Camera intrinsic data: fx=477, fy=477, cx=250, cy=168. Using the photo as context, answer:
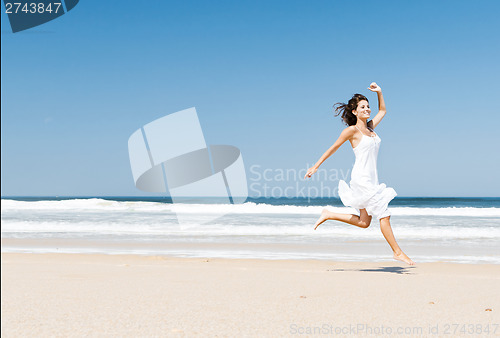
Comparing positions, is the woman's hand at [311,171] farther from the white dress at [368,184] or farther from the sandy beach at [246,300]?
the sandy beach at [246,300]

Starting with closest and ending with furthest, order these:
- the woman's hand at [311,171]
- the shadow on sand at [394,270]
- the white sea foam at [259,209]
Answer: the woman's hand at [311,171], the shadow on sand at [394,270], the white sea foam at [259,209]

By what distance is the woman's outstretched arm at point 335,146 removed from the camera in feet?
15.4

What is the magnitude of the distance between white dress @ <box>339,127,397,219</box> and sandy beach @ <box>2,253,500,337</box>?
742 mm

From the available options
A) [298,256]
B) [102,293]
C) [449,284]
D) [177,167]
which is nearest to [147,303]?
[102,293]

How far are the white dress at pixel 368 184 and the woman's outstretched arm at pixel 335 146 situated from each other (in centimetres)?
15

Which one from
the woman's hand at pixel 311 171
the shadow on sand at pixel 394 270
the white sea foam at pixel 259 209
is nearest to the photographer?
the woman's hand at pixel 311 171

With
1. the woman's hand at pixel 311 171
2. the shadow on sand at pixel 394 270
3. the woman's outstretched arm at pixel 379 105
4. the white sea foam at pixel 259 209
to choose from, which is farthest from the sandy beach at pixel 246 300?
the white sea foam at pixel 259 209

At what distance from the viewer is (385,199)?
5.16 m

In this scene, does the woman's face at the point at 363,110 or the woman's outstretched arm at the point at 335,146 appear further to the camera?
the woman's face at the point at 363,110

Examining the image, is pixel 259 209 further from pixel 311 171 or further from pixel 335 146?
pixel 311 171

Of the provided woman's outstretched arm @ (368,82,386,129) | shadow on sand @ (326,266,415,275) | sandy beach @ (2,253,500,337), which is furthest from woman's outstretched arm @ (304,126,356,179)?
shadow on sand @ (326,266,415,275)

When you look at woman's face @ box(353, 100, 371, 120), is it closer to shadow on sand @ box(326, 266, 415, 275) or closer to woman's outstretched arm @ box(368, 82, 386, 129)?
woman's outstretched arm @ box(368, 82, 386, 129)

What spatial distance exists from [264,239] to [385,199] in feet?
18.3

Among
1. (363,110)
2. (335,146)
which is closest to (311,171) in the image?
(335,146)
